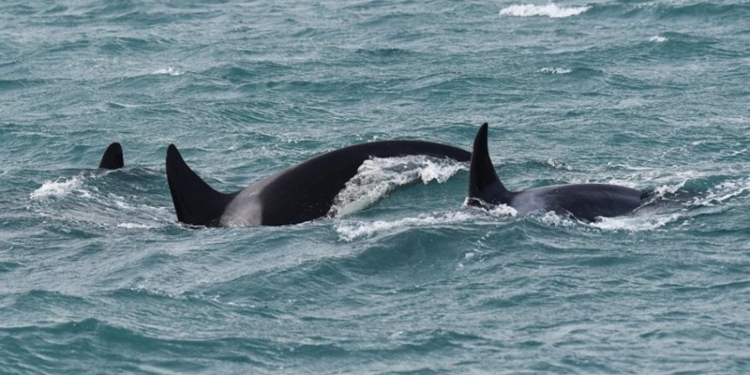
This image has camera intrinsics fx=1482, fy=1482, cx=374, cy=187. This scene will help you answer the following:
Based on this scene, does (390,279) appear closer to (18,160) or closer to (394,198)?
(394,198)

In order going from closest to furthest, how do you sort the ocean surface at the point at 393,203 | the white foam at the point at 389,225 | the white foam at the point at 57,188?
1. the ocean surface at the point at 393,203
2. the white foam at the point at 389,225
3. the white foam at the point at 57,188

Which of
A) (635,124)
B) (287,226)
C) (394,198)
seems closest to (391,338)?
(287,226)

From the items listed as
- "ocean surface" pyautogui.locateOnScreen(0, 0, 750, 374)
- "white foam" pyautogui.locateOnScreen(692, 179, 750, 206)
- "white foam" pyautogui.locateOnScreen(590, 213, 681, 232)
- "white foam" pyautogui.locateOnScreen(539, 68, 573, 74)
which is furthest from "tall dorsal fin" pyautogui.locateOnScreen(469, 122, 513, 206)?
"white foam" pyautogui.locateOnScreen(539, 68, 573, 74)

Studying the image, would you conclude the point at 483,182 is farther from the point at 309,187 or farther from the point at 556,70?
the point at 556,70

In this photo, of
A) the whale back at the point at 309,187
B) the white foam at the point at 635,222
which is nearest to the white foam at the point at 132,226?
the whale back at the point at 309,187

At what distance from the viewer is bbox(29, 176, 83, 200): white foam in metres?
24.5

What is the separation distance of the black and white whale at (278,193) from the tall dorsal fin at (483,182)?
1519mm

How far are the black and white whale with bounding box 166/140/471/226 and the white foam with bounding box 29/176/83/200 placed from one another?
3999 millimetres

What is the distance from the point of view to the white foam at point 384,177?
21016mm

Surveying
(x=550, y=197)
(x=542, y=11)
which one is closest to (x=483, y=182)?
(x=550, y=197)

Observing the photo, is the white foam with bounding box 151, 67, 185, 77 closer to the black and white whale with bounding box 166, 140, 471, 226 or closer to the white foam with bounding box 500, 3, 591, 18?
the white foam with bounding box 500, 3, 591, 18

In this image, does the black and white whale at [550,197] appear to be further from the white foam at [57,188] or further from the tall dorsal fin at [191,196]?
the white foam at [57,188]

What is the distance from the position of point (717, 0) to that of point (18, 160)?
24.5 metres

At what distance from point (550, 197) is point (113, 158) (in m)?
8.54
